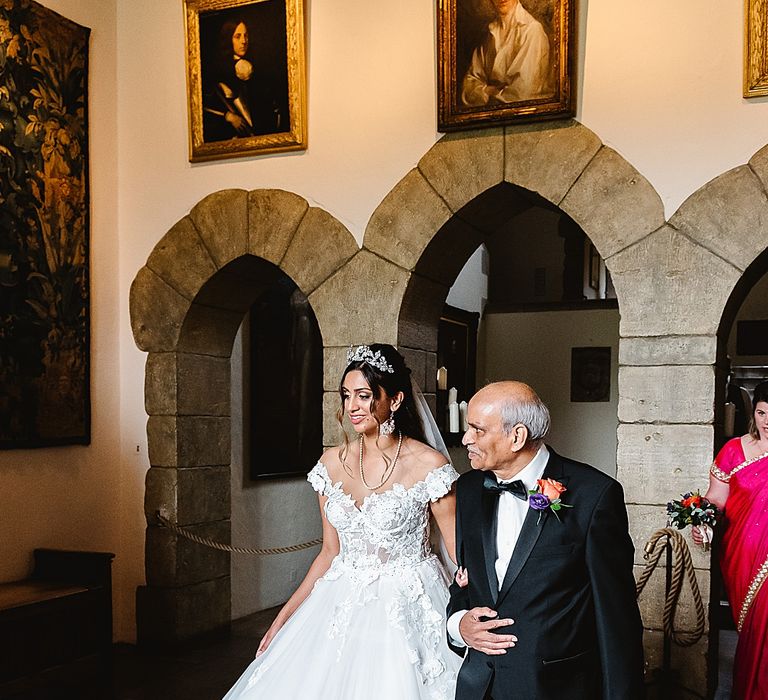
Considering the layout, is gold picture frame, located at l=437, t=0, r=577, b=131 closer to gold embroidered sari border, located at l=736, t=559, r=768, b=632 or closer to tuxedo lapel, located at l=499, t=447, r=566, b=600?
gold embroidered sari border, located at l=736, t=559, r=768, b=632

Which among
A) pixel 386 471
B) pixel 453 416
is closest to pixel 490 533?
pixel 386 471

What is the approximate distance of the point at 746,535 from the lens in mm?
3691

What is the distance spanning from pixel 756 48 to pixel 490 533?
2.72m

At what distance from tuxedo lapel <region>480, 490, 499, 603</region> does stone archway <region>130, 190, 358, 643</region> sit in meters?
2.67

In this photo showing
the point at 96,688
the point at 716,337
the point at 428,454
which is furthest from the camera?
the point at 96,688

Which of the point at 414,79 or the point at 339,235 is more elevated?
the point at 414,79

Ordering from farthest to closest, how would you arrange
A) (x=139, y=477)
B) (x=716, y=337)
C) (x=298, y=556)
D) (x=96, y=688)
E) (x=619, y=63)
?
(x=298, y=556) → (x=139, y=477) → (x=96, y=688) → (x=619, y=63) → (x=716, y=337)

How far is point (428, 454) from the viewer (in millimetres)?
3041

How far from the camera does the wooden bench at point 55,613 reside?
12.8 feet

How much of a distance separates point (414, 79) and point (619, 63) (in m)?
1.05

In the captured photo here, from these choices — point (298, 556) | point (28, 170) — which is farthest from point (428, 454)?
point (298, 556)

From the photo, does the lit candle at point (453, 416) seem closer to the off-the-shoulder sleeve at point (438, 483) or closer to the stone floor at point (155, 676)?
the stone floor at point (155, 676)

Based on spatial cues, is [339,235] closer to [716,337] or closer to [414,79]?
[414,79]

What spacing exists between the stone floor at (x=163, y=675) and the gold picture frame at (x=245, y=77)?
2912 millimetres
